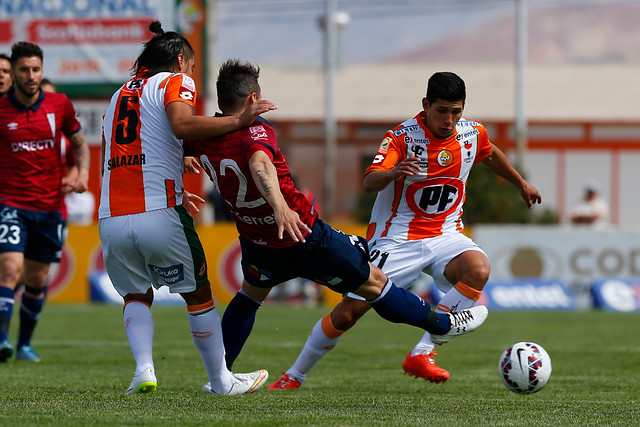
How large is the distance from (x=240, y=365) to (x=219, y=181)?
302 centimetres

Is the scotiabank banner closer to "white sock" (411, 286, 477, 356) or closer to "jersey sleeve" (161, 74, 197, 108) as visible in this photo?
"white sock" (411, 286, 477, 356)

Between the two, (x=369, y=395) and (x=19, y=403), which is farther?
(x=369, y=395)

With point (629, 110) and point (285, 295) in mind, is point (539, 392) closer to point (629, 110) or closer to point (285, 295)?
point (285, 295)

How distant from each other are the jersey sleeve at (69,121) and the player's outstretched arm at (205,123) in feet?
10.6

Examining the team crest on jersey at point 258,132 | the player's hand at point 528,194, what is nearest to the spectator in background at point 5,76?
the team crest on jersey at point 258,132

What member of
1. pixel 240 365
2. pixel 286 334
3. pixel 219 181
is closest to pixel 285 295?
pixel 286 334

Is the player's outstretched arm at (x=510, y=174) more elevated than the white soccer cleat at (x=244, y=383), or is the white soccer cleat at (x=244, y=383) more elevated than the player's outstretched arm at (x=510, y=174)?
the player's outstretched arm at (x=510, y=174)

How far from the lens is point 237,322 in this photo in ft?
23.4

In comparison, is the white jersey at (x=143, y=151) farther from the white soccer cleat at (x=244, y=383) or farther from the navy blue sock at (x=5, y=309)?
the navy blue sock at (x=5, y=309)

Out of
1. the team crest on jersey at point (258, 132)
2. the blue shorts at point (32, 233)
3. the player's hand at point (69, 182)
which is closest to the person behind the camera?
the team crest on jersey at point (258, 132)

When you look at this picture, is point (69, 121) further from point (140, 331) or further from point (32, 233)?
point (140, 331)

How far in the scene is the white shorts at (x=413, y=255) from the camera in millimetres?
7684

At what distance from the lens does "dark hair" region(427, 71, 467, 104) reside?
7.31 metres

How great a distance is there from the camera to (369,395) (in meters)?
6.83
